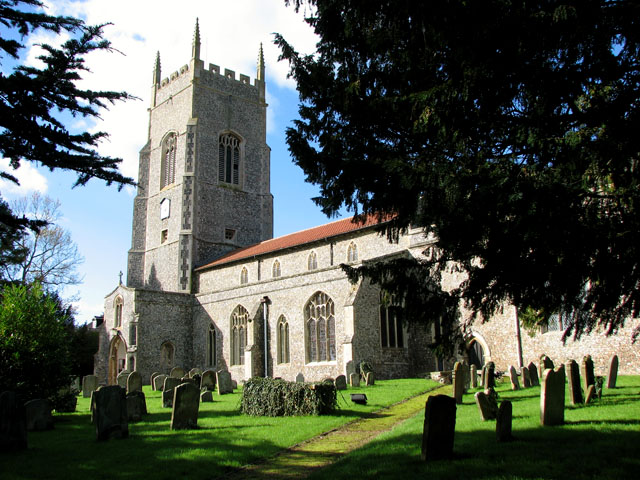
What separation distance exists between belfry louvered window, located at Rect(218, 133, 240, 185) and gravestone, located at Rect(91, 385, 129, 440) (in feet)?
90.8

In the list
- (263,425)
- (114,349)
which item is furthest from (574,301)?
(114,349)

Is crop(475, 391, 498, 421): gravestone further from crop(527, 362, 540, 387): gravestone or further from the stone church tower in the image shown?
the stone church tower

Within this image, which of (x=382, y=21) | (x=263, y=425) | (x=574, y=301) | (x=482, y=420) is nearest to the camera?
(x=574, y=301)

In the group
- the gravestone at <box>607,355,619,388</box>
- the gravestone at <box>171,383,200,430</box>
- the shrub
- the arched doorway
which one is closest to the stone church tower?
the arched doorway

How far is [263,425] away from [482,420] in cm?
428

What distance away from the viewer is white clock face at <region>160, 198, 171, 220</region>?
35.7m

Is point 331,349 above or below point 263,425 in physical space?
above

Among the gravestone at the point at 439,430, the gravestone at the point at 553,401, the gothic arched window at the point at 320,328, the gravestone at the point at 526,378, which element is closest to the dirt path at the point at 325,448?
the gravestone at the point at 439,430

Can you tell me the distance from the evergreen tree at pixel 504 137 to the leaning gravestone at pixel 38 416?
8.49 m

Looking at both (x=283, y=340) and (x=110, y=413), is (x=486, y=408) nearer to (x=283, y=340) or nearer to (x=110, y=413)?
(x=110, y=413)

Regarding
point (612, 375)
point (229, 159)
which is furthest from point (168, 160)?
point (612, 375)

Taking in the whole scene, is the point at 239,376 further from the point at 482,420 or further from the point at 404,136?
the point at 404,136

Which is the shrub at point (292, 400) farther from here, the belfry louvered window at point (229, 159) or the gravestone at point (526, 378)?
the belfry louvered window at point (229, 159)

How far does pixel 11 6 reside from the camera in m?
6.27
